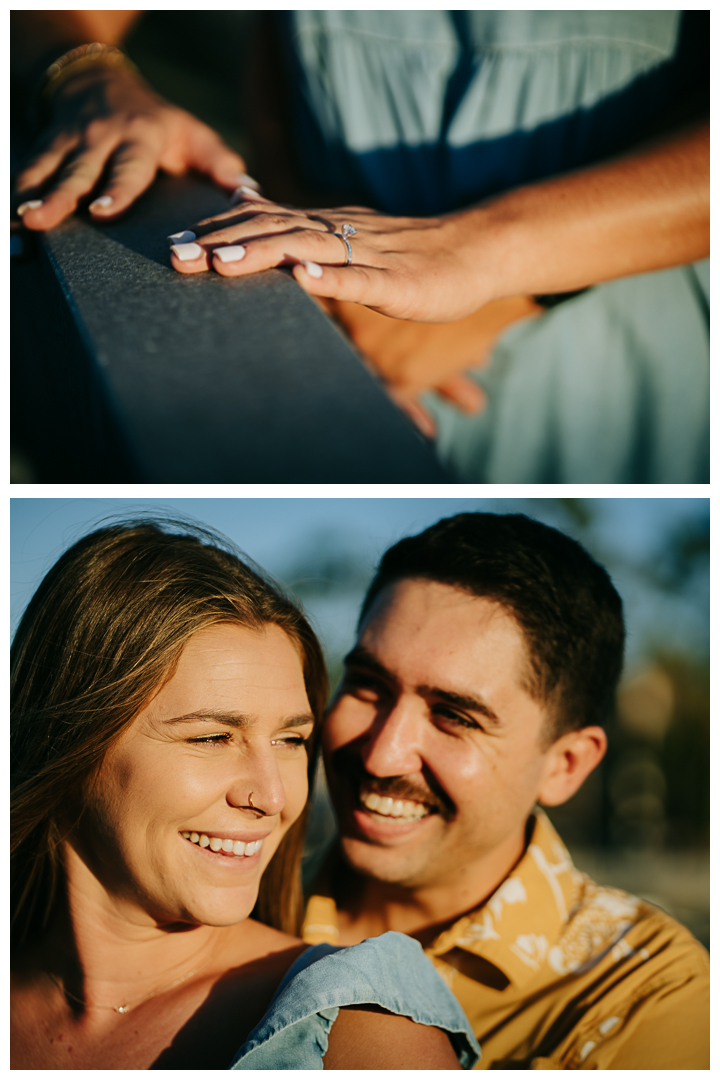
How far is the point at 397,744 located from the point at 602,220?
4.47 ft

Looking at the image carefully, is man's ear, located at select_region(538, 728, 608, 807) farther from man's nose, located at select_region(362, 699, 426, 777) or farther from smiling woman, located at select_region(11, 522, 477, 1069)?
smiling woman, located at select_region(11, 522, 477, 1069)

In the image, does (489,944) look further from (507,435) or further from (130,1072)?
(507,435)

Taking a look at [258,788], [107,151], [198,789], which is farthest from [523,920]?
[107,151]

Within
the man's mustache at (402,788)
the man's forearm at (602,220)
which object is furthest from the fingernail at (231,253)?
the man's mustache at (402,788)

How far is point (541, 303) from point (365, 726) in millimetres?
1221

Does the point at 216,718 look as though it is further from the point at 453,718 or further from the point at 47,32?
the point at 47,32

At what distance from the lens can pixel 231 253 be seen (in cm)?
140

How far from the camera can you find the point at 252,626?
63.3 inches

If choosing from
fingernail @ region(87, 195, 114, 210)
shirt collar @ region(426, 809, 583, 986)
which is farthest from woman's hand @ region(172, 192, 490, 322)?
shirt collar @ region(426, 809, 583, 986)

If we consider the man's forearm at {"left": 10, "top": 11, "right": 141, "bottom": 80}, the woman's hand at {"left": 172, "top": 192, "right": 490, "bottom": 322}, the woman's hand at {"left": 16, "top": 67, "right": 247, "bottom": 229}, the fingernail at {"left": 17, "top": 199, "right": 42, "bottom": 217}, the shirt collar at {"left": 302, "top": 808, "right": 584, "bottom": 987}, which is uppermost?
the man's forearm at {"left": 10, "top": 11, "right": 141, "bottom": 80}

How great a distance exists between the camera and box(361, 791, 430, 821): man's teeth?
1.78m

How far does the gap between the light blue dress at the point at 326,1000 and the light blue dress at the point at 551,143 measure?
4.35 ft

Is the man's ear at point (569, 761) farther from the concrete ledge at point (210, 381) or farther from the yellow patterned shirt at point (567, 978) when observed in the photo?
the concrete ledge at point (210, 381)

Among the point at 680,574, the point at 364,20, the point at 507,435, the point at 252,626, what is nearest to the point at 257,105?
the point at 364,20
